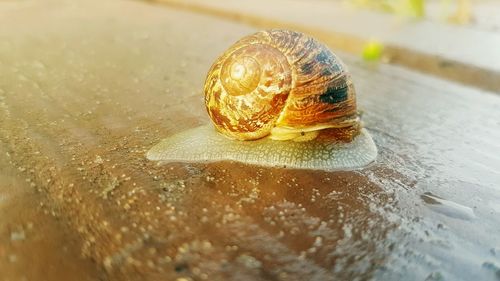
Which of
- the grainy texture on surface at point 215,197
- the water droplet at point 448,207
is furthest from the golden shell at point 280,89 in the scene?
the water droplet at point 448,207

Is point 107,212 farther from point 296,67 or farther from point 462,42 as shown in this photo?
point 462,42

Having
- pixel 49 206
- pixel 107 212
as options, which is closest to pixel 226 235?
pixel 107 212

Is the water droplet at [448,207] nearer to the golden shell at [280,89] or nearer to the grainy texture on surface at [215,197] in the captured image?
the grainy texture on surface at [215,197]

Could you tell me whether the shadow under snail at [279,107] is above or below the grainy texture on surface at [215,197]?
above

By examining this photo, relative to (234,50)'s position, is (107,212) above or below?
below

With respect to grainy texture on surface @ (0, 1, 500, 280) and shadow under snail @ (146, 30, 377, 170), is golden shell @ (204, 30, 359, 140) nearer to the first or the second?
shadow under snail @ (146, 30, 377, 170)

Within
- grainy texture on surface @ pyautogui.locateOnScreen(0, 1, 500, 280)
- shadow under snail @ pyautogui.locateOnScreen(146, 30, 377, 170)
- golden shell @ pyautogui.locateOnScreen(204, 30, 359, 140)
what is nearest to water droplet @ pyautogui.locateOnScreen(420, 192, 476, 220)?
grainy texture on surface @ pyautogui.locateOnScreen(0, 1, 500, 280)

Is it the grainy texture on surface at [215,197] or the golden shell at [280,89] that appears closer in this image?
the grainy texture on surface at [215,197]

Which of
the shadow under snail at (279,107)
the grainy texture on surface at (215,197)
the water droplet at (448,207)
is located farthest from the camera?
the shadow under snail at (279,107)

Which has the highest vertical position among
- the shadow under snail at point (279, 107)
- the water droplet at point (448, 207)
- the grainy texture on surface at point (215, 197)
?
the shadow under snail at point (279, 107)
